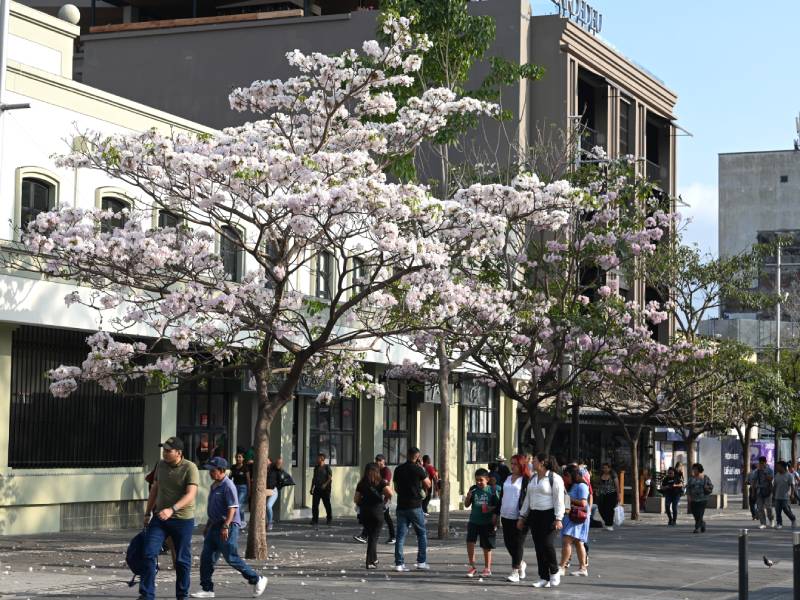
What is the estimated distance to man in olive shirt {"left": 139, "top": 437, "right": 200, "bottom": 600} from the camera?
13555 mm

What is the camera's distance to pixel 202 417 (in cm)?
3131

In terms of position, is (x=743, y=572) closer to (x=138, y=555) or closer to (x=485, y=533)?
(x=485, y=533)

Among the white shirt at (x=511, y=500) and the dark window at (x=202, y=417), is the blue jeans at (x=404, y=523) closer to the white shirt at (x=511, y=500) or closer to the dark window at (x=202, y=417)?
the white shirt at (x=511, y=500)

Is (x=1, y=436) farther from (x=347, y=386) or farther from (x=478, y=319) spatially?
(x=478, y=319)

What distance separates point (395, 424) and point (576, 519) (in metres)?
19.2

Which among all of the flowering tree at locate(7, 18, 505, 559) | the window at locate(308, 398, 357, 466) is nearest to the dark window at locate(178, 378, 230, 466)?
the window at locate(308, 398, 357, 466)

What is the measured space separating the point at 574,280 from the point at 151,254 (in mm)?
13924

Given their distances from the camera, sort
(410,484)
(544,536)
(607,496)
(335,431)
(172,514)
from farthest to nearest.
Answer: (335,431) → (607,496) → (410,484) → (544,536) → (172,514)

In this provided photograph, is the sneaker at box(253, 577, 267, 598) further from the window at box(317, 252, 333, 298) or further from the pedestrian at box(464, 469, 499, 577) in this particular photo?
the window at box(317, 252, 333, 298)

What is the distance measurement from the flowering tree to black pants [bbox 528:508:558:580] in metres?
3.74

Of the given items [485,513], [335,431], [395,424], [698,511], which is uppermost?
[395,424]

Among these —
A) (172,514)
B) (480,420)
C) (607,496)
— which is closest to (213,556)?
(172,514)

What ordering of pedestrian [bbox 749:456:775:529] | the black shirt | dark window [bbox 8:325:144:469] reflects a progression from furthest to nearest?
1. pedestrian [bbox 749:456:775:529]
2. dark window [bbox 8:325:144:469]
3. the black shirt

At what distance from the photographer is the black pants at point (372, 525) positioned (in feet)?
63.6
